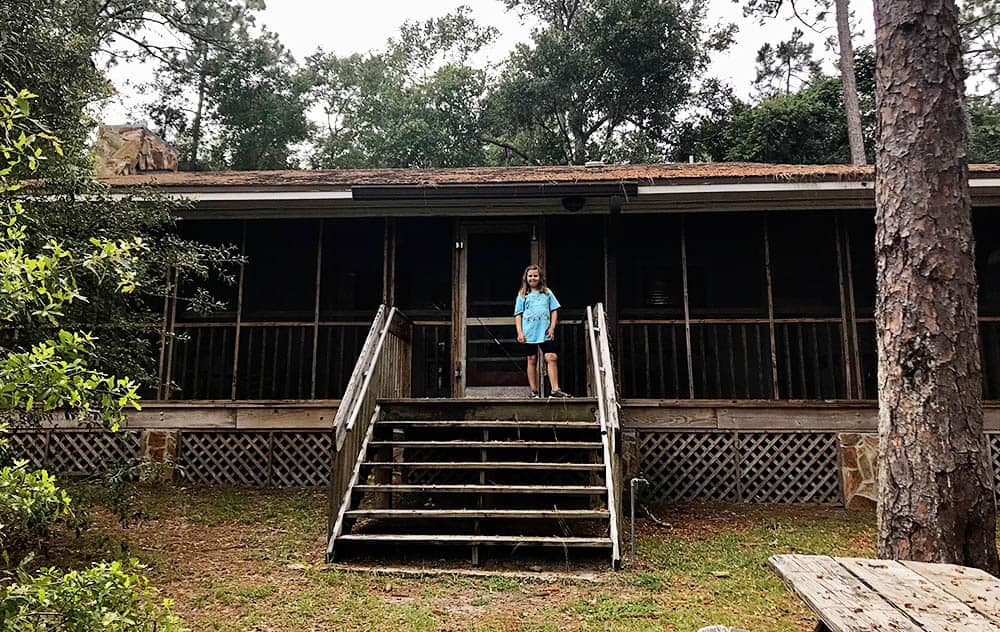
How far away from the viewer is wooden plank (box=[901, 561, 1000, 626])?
1981 mm

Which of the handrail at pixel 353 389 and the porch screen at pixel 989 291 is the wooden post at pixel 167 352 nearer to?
the handrail at pixel 353 389

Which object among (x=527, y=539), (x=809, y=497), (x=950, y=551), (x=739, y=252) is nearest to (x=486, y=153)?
(x=739, y=252)

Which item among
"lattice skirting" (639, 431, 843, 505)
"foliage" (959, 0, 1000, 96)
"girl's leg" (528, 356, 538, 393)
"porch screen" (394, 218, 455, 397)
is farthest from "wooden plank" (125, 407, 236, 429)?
"foliage" (959, 0, 1000, 96)

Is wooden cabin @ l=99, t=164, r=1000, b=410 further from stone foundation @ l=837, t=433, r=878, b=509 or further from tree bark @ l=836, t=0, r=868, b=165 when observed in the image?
tree bark @ l=836, t=0, r=868, b=165

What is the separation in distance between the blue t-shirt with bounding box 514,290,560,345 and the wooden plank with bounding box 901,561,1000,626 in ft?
15.5

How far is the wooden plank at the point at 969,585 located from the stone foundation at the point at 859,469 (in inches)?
204

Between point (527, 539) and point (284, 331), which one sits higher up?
point (284, 331)

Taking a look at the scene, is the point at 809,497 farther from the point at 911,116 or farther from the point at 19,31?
the point at 19,31

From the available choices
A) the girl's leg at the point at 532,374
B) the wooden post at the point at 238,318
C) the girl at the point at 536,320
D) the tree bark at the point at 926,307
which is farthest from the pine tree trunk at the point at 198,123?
the tree bark at the point at 926,307

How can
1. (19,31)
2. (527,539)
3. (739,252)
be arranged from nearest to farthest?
1. (527,539)
2. (19,31)
3. (739,252)

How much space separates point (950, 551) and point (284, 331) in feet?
26.3

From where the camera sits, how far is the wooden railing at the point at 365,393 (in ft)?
16.8

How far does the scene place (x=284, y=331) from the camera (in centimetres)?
946

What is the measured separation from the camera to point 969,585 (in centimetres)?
222
